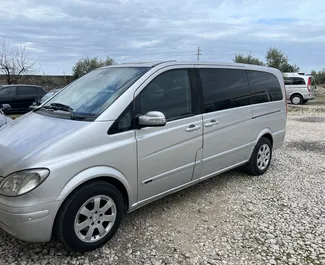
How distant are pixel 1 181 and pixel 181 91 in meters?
2.04

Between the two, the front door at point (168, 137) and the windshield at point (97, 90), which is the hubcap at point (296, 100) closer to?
the front door at point (168, 137)

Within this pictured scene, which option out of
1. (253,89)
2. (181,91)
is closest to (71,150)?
(181,91)

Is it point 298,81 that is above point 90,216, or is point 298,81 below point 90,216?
above

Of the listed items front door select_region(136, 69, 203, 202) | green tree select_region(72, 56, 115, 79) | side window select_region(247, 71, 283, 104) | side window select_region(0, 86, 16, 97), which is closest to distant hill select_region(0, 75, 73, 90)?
green tree select_region(72, 56, 115, 79)

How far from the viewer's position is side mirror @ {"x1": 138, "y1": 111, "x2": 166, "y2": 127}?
2.88 meters

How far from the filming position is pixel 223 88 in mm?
4023

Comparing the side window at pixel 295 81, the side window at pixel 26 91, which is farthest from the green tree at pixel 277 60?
the side window at pixel 26 91

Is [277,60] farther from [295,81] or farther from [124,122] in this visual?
[124,122]

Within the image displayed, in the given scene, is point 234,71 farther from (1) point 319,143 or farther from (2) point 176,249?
(1) point 319,143

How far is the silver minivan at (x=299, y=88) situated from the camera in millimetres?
17594

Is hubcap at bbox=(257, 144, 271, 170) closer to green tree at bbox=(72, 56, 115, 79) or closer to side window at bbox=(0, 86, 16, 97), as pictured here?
side window at bbox=(0, 86, 16, 97)

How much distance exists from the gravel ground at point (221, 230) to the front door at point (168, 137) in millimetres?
416

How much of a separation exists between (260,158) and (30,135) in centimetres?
352

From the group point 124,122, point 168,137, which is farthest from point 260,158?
point 124,122
